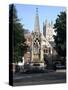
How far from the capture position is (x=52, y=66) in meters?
5.75

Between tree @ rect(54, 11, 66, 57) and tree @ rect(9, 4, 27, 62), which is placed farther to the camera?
tree @ rect(54, 11, 66, 57)

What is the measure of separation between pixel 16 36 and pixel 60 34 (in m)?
0.99

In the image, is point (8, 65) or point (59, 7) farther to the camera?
point (59, 7)

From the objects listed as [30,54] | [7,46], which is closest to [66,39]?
[30,54]

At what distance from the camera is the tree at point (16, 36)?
5344 millimetres

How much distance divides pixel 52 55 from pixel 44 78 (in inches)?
20.0

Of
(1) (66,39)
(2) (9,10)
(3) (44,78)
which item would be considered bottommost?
(3) (44,78)

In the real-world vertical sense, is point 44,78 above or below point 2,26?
below

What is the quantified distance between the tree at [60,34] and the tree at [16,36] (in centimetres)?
76

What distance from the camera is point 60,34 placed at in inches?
227

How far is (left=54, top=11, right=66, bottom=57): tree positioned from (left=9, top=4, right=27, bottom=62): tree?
756 mm

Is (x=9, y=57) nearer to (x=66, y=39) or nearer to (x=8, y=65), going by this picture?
(x=8, y=65)

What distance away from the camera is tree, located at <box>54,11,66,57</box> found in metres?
5.74

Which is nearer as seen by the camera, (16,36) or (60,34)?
(16,36)
